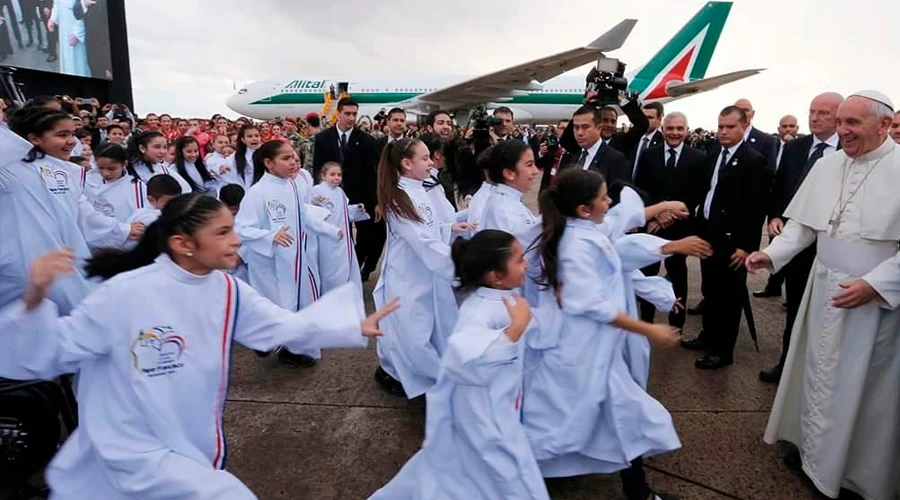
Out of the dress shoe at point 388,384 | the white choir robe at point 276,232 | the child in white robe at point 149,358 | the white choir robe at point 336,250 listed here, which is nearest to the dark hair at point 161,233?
the child in white robe at point 149,358

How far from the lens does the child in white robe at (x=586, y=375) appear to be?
247 cm

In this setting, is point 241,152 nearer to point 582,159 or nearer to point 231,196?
point 231,196

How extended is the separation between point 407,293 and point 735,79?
78.6 feet

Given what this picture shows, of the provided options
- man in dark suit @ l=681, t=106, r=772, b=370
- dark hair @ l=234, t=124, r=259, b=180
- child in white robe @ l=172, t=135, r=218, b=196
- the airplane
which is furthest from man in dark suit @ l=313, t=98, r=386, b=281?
the airplane

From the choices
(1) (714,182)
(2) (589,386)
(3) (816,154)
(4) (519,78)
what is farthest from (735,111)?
(4) (519,78)

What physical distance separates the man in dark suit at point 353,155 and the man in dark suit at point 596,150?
2815mm

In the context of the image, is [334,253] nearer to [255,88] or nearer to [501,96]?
[501,96]

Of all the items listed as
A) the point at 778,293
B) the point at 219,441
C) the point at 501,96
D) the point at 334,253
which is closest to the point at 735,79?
the point at 501,96

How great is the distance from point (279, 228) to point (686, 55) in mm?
17975

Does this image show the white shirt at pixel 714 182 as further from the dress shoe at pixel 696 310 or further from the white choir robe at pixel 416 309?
the white choir robe at pixel 416 309

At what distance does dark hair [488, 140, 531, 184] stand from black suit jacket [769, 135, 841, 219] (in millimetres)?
2801

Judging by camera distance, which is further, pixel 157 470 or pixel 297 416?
pixel 297 416

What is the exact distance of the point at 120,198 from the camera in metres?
4.62

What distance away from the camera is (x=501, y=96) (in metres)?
23.7
